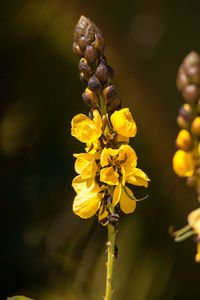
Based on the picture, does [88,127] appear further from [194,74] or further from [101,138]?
[194,74]

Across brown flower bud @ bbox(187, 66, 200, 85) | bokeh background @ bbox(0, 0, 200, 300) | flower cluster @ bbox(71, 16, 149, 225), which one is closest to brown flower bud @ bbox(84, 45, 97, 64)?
flower cluster @ bbox(71, 16, 149, 225)

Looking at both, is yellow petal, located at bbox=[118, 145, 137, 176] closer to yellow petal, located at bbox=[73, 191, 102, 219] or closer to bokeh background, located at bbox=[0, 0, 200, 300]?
yellow petal, located at bbox=[73, 191, 102, 219]

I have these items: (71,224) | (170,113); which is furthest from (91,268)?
(170,113)

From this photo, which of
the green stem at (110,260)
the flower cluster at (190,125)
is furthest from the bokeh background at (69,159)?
the flower cluster at (190,125)

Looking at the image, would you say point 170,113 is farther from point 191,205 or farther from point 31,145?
point 31,145

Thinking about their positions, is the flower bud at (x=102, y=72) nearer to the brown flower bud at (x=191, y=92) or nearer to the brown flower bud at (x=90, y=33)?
the brown flower bud at (x=90, y=33)
